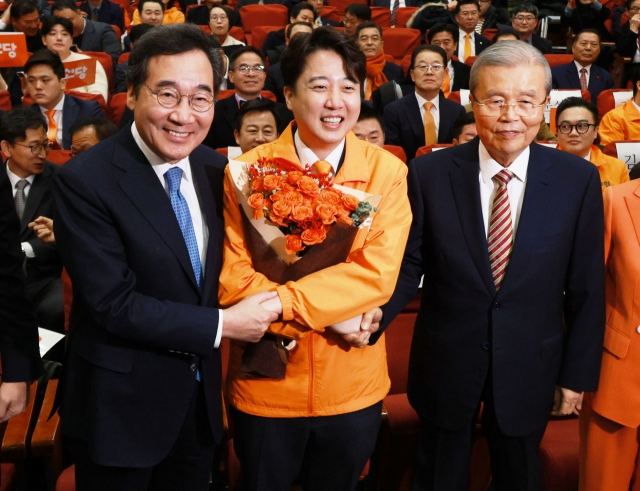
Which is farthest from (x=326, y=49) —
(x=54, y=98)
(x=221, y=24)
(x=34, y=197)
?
(x=221, y=24)

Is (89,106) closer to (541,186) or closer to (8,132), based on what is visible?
(8,132)

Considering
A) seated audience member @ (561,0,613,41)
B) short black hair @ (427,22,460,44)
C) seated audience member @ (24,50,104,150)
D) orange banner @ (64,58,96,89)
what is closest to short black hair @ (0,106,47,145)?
seated audience member @ (24,50,104,150)

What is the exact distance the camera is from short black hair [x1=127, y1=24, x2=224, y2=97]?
1.56 meters

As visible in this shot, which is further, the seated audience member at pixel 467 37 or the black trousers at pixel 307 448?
the seated audience member at pixel 467 37

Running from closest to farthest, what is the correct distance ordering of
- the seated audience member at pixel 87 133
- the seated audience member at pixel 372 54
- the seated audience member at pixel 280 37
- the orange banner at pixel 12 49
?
the seated audience member at pixel 87 133 → the orange banner at pixel 12 49 → the seated audience member at pixel 372 54 → the seated audience member at pixel 280 37

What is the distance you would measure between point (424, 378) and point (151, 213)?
2.77 feet

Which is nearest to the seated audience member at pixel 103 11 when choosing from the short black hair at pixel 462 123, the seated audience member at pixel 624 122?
the short black hair at pixel 462 123

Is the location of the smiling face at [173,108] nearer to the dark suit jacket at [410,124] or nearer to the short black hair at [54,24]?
the dark suit jacket at [410,124]

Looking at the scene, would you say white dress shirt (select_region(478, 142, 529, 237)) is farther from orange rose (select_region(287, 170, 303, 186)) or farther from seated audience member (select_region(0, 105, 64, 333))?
seated audience member (select_region(0, 105, 64, 333))

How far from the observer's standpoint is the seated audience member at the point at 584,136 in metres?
4.01

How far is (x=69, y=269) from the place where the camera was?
5.11 ft

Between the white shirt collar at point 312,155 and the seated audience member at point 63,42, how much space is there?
4.41 metres

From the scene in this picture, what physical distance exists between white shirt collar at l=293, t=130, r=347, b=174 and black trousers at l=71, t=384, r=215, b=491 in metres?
0.60

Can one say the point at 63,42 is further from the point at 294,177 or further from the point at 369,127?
the point at 294,177
